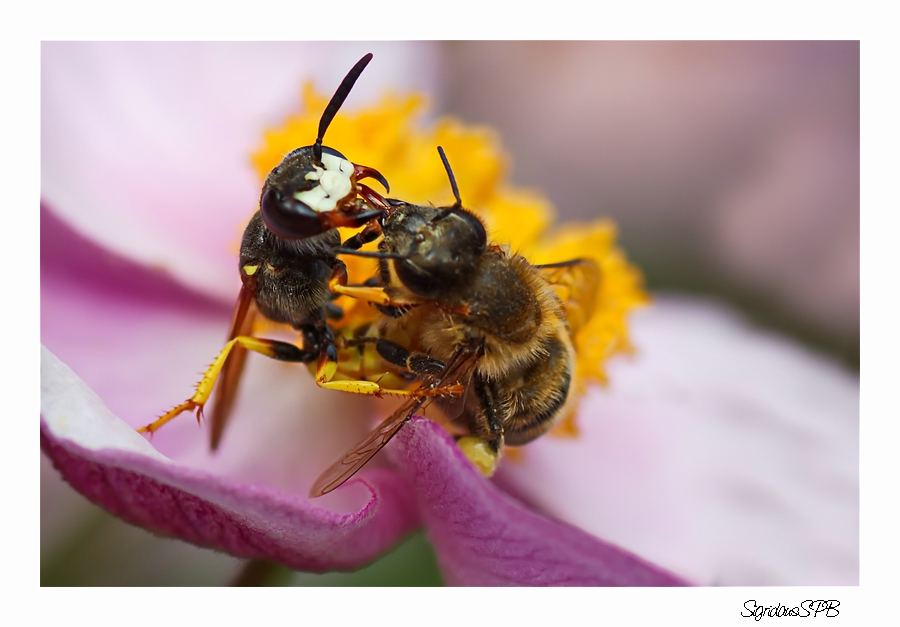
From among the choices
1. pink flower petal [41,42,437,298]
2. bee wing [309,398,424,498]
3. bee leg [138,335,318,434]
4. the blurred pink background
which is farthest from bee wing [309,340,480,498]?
the blurred pink background

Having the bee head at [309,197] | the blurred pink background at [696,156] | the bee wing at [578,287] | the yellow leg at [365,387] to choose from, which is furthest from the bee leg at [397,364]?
the blurred pink background at [696,156]

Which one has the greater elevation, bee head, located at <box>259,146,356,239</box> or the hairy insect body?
bee head, located at <box>259,146,356,239</box>

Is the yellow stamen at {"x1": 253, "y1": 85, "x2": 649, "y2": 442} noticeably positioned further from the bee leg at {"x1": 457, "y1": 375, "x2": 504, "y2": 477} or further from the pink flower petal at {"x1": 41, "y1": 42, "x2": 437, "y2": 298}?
the bee leg at {"x1": 457, "y1": 375, "x2": 504, "y2": 477}

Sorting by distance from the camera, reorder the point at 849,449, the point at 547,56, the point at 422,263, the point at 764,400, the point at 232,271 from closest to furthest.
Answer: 1. the point at 422,263
2. the point at 232,271
3. the point at 849,449
4. the point at 764,400
5. the point at 547,56

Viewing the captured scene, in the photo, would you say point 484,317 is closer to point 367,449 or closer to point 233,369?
point 367,449
